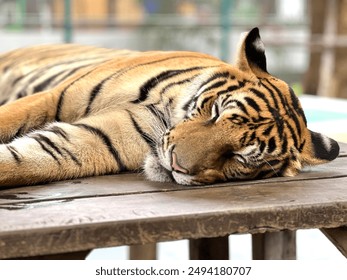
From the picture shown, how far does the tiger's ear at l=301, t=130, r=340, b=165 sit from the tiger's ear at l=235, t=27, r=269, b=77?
22cm

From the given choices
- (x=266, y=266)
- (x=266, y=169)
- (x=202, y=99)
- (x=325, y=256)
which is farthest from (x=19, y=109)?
(x=325, y=256)

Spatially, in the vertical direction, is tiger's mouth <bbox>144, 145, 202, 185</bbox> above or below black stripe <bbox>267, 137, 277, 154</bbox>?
below

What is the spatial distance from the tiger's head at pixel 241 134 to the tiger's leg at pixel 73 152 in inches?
4.3

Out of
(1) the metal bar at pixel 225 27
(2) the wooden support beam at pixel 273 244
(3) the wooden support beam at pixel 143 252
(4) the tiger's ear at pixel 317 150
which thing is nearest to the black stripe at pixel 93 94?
(4) the tiger's ear at pixel 317 150

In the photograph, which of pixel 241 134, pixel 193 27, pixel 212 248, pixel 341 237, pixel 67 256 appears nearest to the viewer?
pixel 67 256

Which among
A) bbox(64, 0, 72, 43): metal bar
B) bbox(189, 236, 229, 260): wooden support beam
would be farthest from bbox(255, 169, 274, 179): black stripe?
bbox(64, 0, 72, 43): metal bar

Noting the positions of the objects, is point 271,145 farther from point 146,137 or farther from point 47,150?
point 47,150

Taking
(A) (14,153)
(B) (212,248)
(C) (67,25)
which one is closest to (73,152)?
(A) (14,153)

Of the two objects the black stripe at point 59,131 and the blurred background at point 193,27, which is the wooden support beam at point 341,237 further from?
the blurred background at point 193,27

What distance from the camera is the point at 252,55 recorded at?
2107mm

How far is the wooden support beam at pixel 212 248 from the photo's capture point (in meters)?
2.76

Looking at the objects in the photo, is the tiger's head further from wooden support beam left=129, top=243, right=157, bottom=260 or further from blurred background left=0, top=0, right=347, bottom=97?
blurred background left=0, top=0, right=347, bottom=97

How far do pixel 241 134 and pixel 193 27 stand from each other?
18.6 ft

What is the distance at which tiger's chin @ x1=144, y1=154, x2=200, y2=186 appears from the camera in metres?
1.86
